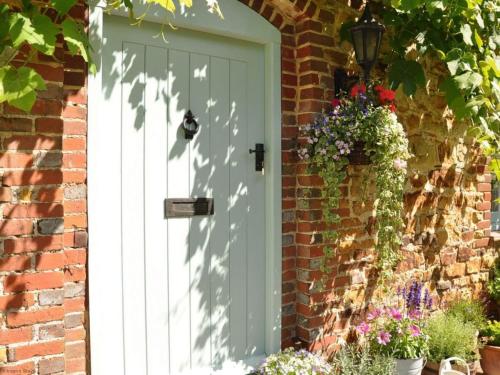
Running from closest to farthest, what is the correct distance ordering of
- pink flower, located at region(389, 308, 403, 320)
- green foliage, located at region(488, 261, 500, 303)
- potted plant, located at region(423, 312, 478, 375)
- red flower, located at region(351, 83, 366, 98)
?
red flower, located at region(351, 83, 366, 98) → pink flower, located at region(389, 308, 403, 320) → potted plant, located at region(423, 312, 478, 375) → green foliage, located at region(488, 261, 500, 303)

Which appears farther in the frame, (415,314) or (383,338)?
(415,314)

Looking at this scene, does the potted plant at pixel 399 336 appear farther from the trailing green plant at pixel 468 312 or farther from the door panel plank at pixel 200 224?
the door panel plank at pixel 200 224

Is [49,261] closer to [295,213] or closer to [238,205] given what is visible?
[238,205]

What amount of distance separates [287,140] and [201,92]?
66cm

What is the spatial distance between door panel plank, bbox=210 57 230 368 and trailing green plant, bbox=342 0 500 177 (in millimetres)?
956

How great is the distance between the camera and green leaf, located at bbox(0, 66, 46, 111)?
178 cm

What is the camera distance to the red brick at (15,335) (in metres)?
2.01

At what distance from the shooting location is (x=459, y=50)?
309cm

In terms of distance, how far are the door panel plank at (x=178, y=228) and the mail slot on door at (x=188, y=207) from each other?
31mm

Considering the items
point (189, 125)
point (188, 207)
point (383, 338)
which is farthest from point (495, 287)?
point (189, 125)

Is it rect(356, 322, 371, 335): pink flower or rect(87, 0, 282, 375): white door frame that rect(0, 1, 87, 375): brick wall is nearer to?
rect(87, 0, 282, 375): white door frame

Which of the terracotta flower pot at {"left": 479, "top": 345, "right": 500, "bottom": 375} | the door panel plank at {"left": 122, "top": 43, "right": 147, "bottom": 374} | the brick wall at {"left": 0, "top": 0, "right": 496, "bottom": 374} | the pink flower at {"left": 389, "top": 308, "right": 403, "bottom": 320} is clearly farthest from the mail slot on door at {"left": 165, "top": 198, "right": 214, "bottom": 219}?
the terracotta flower pot at {"left": 479, "top": 345, "right": 500, "bottom": 375}

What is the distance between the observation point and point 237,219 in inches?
118

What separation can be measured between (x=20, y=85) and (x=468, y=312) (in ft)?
12.4
